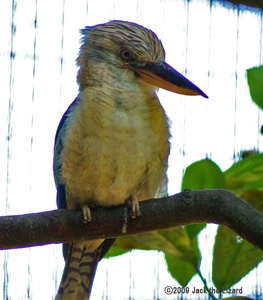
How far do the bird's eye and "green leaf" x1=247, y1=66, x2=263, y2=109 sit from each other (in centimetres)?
41

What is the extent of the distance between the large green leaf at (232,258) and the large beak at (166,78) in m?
0.38

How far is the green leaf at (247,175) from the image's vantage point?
149cm

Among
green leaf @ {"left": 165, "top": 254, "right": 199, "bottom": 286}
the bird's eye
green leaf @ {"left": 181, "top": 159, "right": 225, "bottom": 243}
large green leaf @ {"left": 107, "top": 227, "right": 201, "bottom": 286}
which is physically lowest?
green leaf @ {"left": 165, "top": 254, "right": 199, "bottom": 286}

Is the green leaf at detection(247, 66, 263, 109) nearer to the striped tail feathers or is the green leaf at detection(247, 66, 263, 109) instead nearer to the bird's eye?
the bird's eye

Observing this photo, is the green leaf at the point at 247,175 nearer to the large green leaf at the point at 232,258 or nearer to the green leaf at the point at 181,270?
the large green leaf at the point at 232,258

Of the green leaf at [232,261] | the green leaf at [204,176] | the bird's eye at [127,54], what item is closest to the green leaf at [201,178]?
the green leaf at [204,176]

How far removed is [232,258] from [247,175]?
0.96ft

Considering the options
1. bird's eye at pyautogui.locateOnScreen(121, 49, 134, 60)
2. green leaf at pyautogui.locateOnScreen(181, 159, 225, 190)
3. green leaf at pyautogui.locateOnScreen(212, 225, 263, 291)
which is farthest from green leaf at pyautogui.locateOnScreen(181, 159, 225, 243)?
bird's eye at pyautogui.locateOnScreen(121, 49, 134, 60)

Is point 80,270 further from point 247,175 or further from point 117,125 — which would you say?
point 247,175

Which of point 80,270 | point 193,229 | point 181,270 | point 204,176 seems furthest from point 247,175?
point 80,270

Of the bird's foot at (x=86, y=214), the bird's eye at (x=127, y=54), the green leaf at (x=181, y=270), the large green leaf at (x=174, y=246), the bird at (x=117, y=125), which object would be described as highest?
the bird's eye at (x=127, y=54)

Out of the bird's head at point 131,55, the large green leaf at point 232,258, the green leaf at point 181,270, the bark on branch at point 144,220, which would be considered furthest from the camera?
the bird's head at point 131,55

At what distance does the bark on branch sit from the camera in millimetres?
1249

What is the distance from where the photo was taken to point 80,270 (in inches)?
71.8
